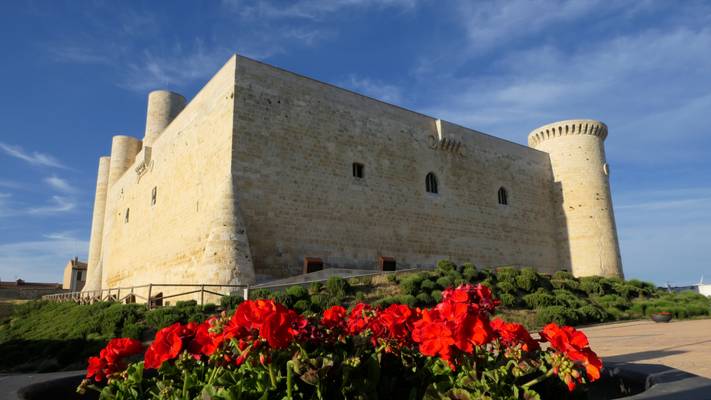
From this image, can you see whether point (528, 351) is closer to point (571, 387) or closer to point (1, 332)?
point (571, 387)

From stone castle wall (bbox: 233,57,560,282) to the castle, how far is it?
5 cm

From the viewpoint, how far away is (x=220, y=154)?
1506 cm

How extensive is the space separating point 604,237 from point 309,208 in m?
15.5

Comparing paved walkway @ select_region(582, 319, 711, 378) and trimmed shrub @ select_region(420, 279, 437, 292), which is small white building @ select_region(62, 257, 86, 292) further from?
paved walkway @ select_region(582, 319, 711, 378)

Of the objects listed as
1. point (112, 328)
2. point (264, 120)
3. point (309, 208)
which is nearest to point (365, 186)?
point (309, 208)

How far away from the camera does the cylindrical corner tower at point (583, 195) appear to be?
2267 centimetres

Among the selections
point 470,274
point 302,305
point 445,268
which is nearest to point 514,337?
point 302,305

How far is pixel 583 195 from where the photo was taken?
2353cm

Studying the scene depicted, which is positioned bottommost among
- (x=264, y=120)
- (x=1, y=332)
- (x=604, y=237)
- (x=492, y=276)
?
(x=1, y=332)

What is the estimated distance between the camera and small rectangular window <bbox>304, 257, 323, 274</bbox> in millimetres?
14726

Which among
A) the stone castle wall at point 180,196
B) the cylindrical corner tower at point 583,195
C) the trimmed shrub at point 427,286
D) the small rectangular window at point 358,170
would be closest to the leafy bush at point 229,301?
the stone castle wall at point 180,196

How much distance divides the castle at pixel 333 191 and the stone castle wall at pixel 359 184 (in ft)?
0.15

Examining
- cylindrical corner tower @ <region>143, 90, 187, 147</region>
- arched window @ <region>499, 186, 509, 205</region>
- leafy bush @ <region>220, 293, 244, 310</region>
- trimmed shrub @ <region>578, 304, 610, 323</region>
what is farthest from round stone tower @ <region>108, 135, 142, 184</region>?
trimmed shrub @ <region>578, 304, 610, 323</region>

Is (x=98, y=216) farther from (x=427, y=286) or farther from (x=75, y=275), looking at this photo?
(x=427, y=286)
